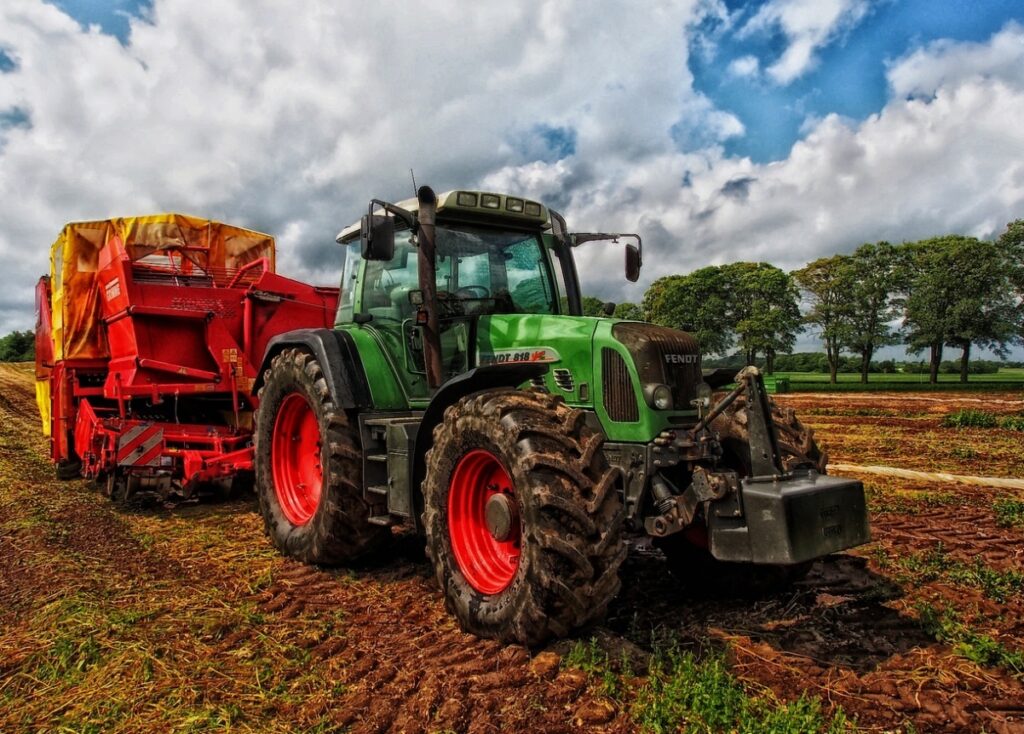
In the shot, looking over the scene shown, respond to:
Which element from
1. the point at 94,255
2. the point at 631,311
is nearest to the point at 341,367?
the point at 94,255

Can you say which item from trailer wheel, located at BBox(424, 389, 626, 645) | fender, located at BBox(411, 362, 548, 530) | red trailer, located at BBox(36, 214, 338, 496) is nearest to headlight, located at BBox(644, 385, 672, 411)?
trailer wheel, located at BBox(424, 389, 626, 645)

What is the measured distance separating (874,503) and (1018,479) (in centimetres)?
278

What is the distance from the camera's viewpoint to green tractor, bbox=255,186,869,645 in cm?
346

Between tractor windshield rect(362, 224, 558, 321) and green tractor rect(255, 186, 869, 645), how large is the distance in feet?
0.04

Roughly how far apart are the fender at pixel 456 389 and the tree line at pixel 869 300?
98.8 feet

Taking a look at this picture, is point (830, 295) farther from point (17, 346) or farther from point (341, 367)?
point (17, 346)

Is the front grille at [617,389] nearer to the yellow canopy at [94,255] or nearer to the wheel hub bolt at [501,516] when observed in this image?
the wheel hub bolt at [501,516]

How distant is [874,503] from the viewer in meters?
7.02

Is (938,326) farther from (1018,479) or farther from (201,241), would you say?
(201,241)

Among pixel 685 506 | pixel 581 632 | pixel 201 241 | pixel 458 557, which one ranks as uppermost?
pixel 201 241

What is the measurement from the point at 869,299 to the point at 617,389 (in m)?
49.8

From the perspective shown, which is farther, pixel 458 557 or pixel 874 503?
pixel 874 503

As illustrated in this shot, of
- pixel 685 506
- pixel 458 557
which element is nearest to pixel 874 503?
pixel 685 506

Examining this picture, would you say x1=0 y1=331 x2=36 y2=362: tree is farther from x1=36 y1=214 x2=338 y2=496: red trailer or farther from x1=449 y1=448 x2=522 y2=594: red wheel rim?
x1=449 y1=448 x2=522 y2=594: red wheel rim
